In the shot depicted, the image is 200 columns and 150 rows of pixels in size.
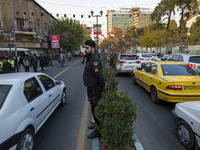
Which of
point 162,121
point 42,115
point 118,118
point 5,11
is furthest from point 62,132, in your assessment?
point 5,11

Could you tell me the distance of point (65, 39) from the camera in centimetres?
3506

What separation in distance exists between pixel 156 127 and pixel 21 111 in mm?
3159

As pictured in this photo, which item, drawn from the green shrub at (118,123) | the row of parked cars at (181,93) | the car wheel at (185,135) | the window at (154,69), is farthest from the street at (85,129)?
the window at (154,69)

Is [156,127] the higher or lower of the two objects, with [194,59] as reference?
lower

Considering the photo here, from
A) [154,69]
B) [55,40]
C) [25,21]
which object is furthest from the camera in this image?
[25,21]

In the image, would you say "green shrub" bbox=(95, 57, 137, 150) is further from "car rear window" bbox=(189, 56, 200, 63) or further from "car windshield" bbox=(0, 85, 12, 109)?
"car rear window" bbox=(189, 56, 200, 63)

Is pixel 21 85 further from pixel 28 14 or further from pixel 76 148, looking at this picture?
pixel 28 14

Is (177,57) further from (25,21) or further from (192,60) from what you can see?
(25,21)

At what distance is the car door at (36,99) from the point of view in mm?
2803

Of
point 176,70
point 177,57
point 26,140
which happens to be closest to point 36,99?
point 26,140

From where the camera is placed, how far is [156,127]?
144 inches

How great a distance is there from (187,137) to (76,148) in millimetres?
2216

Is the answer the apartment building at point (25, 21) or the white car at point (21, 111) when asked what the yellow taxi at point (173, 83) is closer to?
the white car at point (21, 111)

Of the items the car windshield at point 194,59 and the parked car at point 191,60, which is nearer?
the parked car at point 191,60
